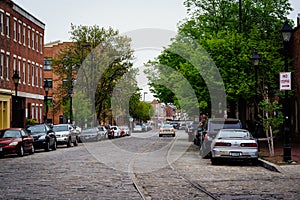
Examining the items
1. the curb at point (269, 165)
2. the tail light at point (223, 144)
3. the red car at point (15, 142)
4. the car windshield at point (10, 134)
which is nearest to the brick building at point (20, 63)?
the red car at point (15, 142)

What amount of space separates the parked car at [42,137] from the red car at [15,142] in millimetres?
2544

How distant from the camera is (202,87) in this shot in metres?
35.9

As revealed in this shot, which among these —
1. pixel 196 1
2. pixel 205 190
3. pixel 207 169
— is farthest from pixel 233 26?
pixel 205 190

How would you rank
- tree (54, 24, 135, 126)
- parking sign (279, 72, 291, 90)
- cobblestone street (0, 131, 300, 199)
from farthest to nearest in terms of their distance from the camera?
tree (54, 24, 135, 126), parking sign (279, 72, 291, 90), cobblestone street (0, 131, 300, 199)

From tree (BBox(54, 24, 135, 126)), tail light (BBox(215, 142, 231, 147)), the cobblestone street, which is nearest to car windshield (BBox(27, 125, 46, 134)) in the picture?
the cobblestone street

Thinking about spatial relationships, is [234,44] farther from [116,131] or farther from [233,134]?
[116,131]

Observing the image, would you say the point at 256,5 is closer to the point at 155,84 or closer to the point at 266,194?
the point at 155,84

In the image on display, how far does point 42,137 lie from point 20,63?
1771 centimetres

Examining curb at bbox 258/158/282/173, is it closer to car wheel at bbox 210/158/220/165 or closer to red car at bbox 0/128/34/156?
car wheel at bbox 210/158/220/165

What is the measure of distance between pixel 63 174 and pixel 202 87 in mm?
19643

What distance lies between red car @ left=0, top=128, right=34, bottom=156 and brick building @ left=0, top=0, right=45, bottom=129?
11501 millimetres

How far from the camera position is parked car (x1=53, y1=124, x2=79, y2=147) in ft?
129

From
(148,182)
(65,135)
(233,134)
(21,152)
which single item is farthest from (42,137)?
(148,182)

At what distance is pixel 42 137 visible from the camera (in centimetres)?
3334
